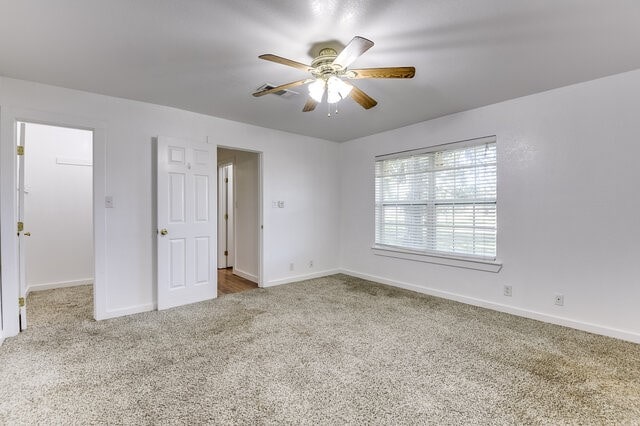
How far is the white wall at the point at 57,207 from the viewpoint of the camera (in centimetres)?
412

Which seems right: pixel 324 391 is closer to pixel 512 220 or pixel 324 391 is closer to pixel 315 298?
pixel 315 298

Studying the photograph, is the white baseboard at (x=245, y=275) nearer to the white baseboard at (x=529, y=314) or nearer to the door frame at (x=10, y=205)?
the white baseboard at (x=529, y=314)

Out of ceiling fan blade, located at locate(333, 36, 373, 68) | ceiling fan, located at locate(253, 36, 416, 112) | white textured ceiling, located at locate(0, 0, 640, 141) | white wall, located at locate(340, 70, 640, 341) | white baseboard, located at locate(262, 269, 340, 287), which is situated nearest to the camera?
ceiling fan blade, located at locate(333, 36, 373, 68)

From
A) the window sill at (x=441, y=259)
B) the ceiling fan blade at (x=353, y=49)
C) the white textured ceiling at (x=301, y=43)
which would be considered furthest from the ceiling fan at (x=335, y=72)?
the window sill at (x=441, y=259)

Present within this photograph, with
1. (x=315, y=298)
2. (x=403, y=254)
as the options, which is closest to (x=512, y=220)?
(x=403, y=254)

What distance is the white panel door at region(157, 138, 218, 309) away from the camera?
3.39 metres

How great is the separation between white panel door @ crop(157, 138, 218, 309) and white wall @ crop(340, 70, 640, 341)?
9.87 ft

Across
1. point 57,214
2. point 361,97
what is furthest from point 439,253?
point 57,214

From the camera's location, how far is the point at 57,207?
429 centimetres

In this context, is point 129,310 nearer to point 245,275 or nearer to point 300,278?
point 245,275

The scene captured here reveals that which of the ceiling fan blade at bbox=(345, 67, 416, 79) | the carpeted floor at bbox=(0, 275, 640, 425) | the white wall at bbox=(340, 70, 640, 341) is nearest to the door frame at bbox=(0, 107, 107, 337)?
the carpeted floor at bbox=(0, 275, 640, 425)

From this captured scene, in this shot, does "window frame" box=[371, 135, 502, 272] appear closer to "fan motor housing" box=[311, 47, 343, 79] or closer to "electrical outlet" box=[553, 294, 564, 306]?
"electrical outlet" box=[553, 294, 564, 306]

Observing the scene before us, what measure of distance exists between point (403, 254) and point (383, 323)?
152 cm

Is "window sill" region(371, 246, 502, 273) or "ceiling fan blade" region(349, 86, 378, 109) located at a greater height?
"ceiling fan blade" region(349, 86, 378, 109)
